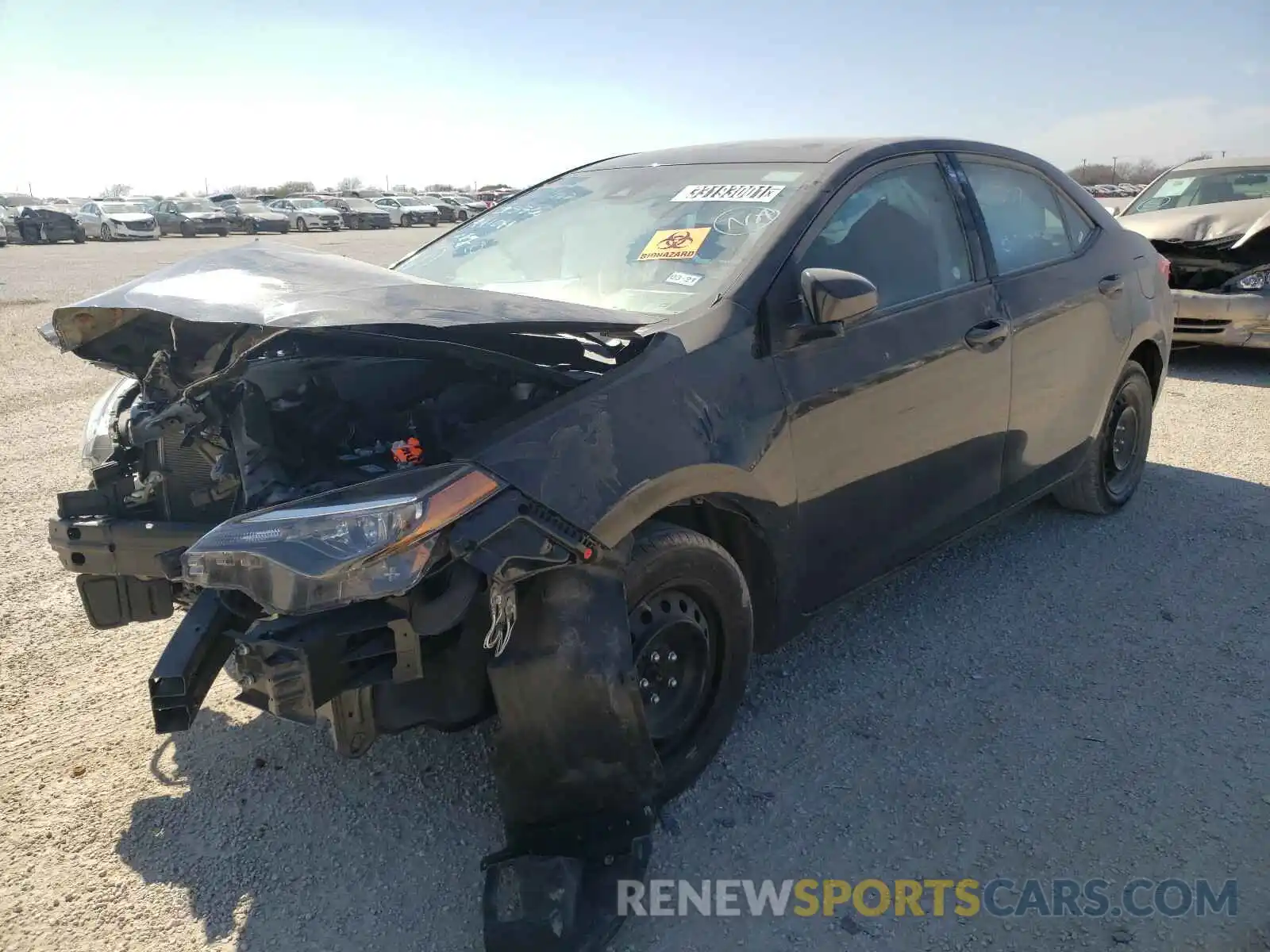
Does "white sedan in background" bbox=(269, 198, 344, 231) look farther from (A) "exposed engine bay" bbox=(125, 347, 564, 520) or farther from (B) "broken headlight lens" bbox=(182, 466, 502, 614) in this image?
(B) "broken headlight lens" bbox=(182, 466, 502, 614)

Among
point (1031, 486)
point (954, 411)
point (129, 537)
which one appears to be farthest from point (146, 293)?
point (1031, 486)

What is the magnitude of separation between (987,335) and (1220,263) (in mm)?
6172

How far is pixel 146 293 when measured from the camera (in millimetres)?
2748

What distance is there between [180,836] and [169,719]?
1.87 feet

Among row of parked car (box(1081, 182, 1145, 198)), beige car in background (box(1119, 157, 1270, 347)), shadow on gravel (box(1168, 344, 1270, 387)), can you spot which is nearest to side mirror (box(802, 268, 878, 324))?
beige car in background (box(1119, 157, 1270, 347))

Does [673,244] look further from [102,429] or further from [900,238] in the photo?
[102,429]

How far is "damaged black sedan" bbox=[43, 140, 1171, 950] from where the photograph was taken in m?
2.19

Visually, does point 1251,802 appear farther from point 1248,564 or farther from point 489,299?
point 489,299

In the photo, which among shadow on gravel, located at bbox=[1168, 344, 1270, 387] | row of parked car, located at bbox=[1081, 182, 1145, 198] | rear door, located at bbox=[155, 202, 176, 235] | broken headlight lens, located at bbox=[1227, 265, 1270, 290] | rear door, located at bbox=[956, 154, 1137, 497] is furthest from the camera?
row of parked car, located at bbox=[1081, 182, 1145, 198]

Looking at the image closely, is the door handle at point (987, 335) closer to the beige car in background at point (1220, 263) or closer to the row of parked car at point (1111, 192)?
the beige car in background at point (1220, 263)

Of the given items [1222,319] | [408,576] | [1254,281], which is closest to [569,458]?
[408,576]

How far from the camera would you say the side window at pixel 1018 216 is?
3.86 m

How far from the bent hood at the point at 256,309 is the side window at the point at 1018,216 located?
180 centimetres

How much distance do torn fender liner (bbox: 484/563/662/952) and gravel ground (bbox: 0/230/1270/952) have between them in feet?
0.69
